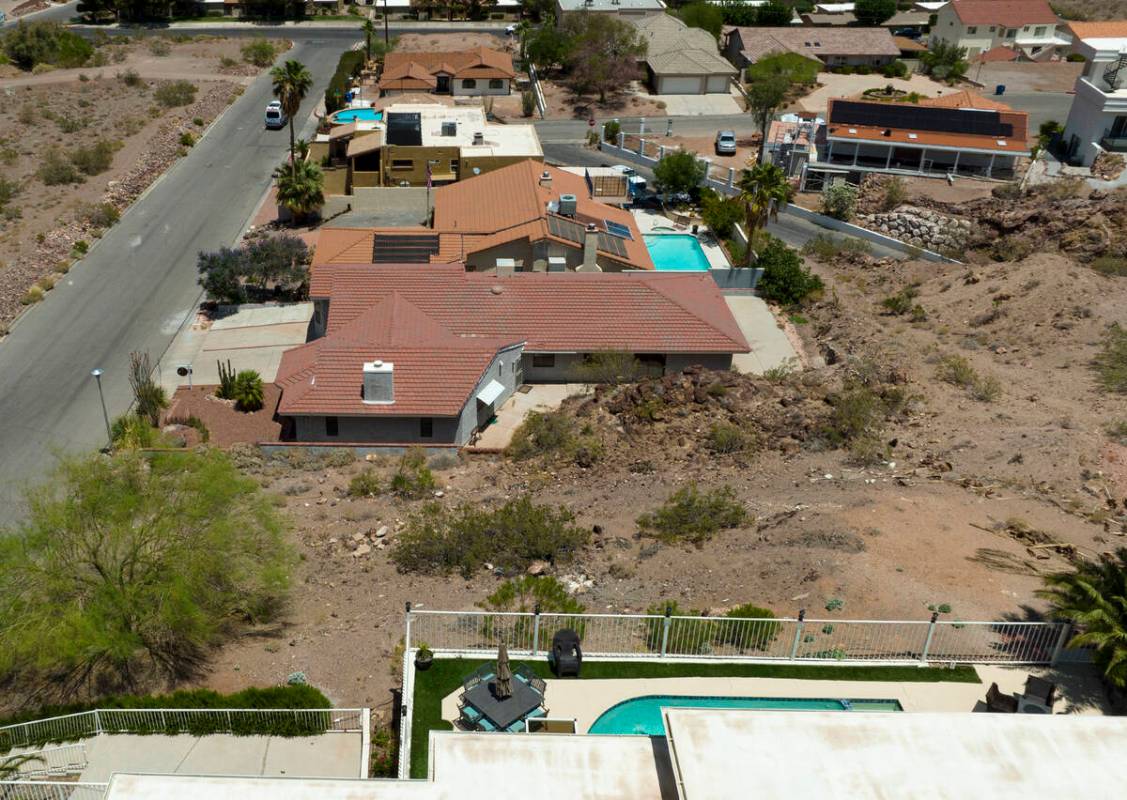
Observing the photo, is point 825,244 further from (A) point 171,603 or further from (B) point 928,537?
(A) point 171,603

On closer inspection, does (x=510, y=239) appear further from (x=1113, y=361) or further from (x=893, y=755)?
(x=893, y=755)

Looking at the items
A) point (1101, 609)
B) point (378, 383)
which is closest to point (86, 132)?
point (378, 383)

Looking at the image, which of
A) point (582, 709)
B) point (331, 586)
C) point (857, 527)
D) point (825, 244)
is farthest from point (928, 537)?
point (825, 244)

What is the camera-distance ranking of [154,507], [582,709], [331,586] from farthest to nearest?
[331,586] → [154,507] → [582,709]

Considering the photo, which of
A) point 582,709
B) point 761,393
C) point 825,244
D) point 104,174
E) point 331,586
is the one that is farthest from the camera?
point 104,174

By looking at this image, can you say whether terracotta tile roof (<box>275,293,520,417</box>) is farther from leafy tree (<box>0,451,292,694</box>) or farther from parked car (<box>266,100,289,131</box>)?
parked car (<box>266,100,289,131</box>)

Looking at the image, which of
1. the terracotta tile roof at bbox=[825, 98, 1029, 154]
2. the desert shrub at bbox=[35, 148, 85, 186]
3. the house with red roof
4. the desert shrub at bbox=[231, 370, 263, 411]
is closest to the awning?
the desert shrub at bbox=[231, 370, 263, 411]
